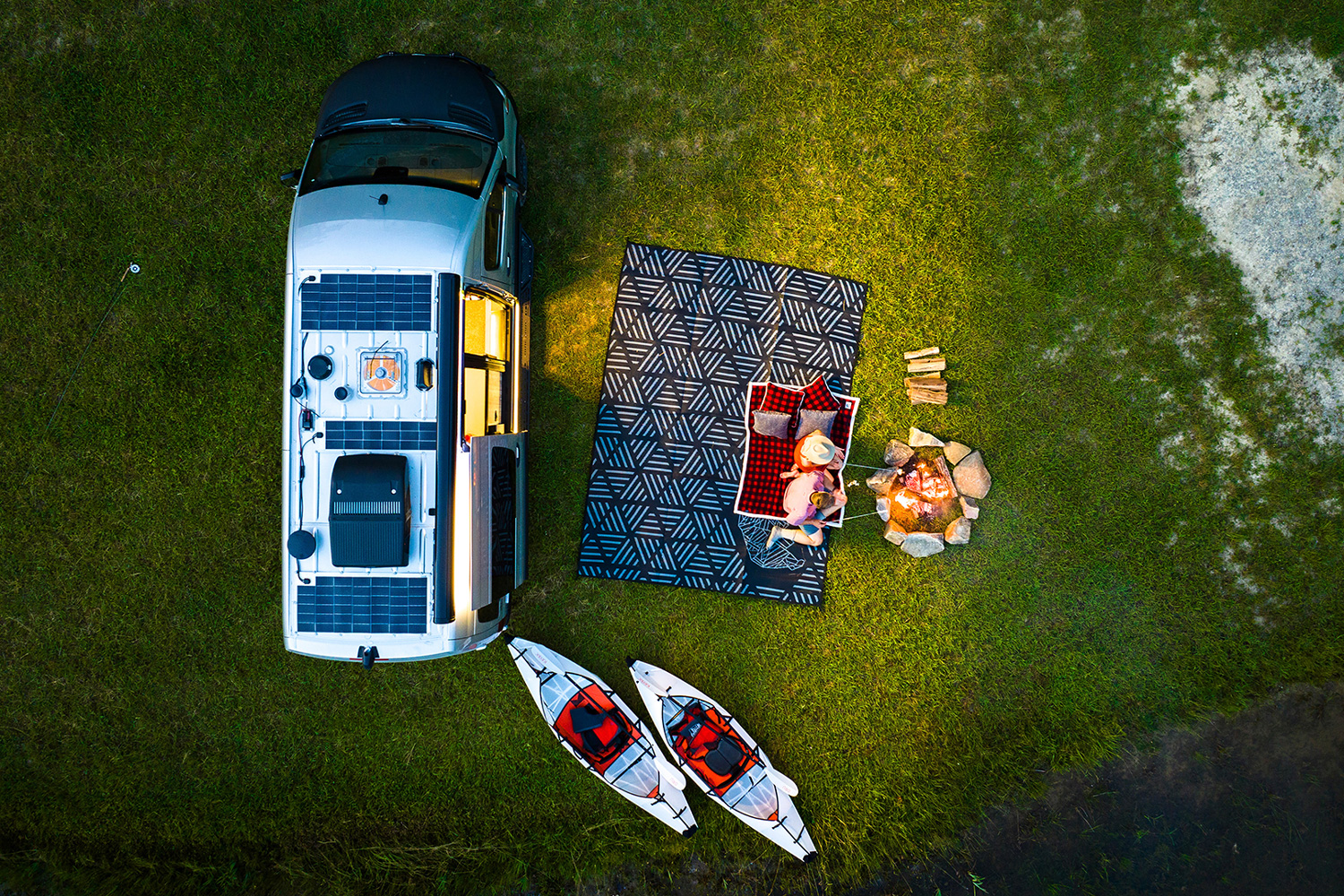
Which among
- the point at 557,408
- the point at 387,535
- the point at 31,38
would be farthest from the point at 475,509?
the point at 31,38

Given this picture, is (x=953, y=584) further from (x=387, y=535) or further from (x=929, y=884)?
(x=387, y=535)

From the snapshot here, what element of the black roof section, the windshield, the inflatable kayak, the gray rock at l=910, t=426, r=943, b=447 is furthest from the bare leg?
the black roof section

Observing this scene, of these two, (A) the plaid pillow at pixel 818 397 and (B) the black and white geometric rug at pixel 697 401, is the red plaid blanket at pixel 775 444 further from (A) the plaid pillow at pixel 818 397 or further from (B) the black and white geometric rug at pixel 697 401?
(B) the black and white geometric rug at pixel 697 401

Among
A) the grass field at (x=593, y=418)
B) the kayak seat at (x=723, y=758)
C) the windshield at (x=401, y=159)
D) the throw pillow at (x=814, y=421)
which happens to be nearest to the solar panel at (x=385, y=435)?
the grass field at (x=593, y=418)

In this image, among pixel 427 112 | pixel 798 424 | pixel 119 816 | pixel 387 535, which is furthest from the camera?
pixel 119 816

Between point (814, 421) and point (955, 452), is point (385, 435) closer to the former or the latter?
point (814, 421)

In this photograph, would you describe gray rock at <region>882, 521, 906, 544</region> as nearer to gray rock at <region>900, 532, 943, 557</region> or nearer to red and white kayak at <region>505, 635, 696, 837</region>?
gray rock at <region>900, 532, 943, 557</region>

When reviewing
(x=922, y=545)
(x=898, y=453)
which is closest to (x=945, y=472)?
(x=898, y=453)
